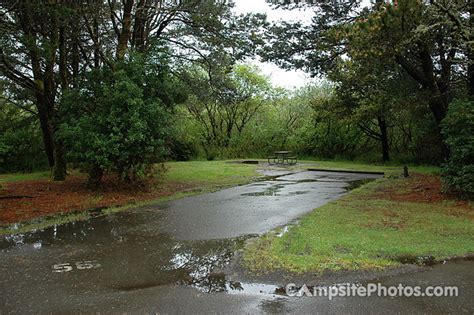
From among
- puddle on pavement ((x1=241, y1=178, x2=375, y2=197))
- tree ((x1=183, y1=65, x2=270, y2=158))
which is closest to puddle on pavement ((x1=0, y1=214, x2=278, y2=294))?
puddle on pavement ((x1=241, y1=178, x2=375, y2=197))

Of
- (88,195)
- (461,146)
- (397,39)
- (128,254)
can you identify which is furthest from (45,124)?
(461,146)

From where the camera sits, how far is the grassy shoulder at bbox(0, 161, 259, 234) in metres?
7.69

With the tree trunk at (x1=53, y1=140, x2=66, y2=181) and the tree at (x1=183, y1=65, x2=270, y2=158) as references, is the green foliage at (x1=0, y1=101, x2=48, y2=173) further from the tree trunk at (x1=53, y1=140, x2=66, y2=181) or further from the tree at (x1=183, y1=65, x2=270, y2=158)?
the tree at (x1=183, y1=65, x2=270, y2=158)

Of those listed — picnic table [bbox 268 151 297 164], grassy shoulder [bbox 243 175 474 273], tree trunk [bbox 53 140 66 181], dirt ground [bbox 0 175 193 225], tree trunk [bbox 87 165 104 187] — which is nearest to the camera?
grassy shoulder [bbox 243 175 474 273]

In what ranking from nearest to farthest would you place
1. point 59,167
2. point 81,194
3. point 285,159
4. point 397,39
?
point 397,39 < point 81,194 < point 59,167 < point 285,159

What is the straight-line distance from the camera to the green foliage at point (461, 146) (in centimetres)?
844

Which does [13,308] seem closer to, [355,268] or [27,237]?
[27,237]

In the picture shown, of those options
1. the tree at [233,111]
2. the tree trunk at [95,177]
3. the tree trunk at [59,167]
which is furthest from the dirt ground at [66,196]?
the tree at [233,111]

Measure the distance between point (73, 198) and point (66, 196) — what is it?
445mm

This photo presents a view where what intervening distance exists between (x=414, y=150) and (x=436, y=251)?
728 inches

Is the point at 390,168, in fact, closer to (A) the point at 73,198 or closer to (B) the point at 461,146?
(B) the point at 461,146

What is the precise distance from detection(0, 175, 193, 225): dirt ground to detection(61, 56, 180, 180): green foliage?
60 centimetres

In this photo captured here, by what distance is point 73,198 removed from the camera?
9922mm

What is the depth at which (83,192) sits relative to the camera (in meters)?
10.8
